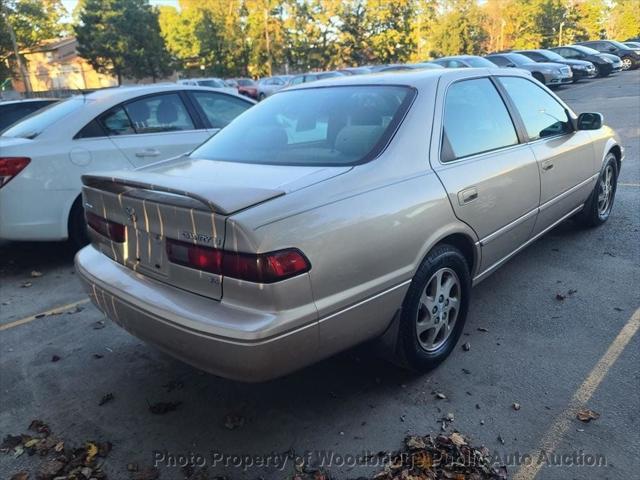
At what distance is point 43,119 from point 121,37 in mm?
41338

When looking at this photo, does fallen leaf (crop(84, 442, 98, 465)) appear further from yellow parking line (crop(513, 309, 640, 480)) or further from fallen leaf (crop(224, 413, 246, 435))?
yellow parking line (crop(513, 309, 640, 480))

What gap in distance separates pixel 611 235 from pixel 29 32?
154 ft

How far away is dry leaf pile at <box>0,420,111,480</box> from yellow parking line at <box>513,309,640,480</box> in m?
1.86

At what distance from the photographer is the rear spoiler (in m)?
2.19

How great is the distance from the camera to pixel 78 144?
4.86 m

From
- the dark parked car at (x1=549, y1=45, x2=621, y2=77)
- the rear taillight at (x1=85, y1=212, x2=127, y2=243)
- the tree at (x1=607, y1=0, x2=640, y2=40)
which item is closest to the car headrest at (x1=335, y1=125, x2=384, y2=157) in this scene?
the rear taillight at (x1=85, y1=212, x2=127, y2=243)

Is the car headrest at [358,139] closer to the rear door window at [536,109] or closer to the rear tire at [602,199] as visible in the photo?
the rear door window at [536,109]

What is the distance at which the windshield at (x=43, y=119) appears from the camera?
491cm

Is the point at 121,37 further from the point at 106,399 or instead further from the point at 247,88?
the point at 106,399

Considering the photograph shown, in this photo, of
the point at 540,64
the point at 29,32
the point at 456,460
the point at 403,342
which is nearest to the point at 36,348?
the point at 403,342

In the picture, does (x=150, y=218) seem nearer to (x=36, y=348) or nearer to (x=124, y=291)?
(x=124, y=291)

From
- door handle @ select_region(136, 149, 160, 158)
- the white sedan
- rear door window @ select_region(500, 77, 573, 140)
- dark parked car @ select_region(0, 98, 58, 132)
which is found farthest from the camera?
dark parked car @ select_region(0, 98, 58, 132)

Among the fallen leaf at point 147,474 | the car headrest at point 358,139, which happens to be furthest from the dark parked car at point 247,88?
the fallen leaf at point 147,474

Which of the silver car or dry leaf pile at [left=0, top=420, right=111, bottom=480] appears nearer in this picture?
the silver car
